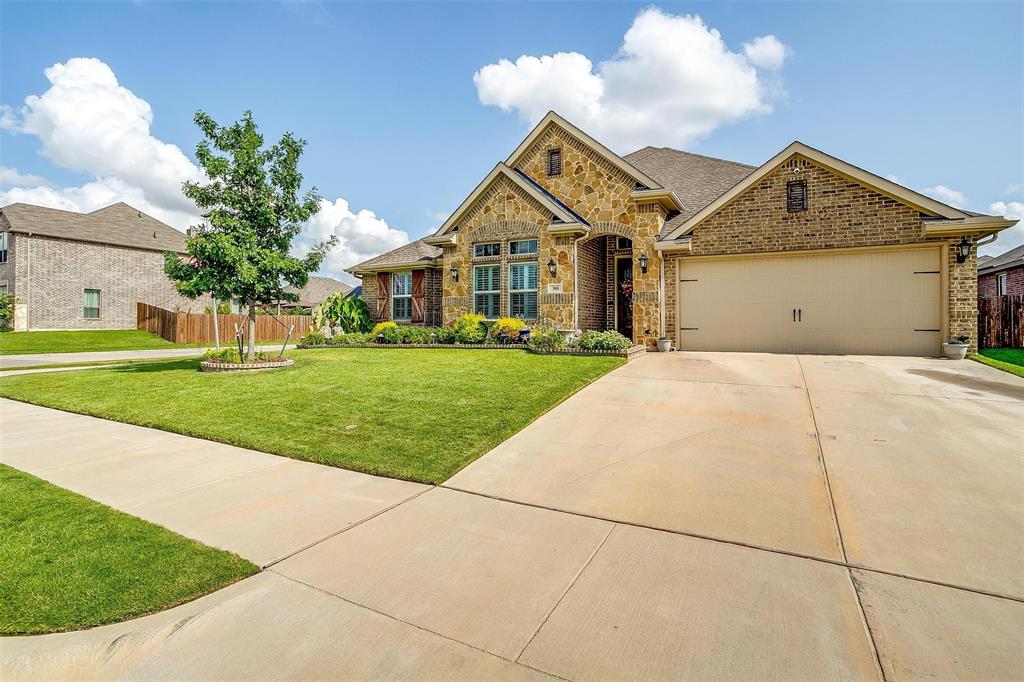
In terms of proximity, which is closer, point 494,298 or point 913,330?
point 913,330

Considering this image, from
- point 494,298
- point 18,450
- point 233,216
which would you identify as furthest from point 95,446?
point 494,298

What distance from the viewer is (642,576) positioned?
2902mm

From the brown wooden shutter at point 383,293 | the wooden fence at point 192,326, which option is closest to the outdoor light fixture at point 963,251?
the brown wooden shutter at point 383,293

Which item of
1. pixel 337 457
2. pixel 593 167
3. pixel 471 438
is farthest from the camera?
pixel 593 167

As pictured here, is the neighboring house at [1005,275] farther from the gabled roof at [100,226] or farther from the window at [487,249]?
the gabled roof at [100,226]

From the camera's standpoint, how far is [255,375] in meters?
10.8

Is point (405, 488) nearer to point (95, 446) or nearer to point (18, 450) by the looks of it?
point (95, 446)

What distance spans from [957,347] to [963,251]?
2343mm

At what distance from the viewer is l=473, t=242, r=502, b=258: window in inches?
633

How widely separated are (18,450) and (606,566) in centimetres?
723

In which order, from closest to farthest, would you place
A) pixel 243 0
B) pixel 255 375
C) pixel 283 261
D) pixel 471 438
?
pixel 471 438
pixel 243 0
pixel 255 375
pixel 283 261

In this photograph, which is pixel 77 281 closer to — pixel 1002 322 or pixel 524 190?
pixel 524 190

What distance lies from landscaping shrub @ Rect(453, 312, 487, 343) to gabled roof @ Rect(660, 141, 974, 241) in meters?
6.33

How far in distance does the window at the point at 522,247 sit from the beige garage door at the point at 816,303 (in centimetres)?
468
